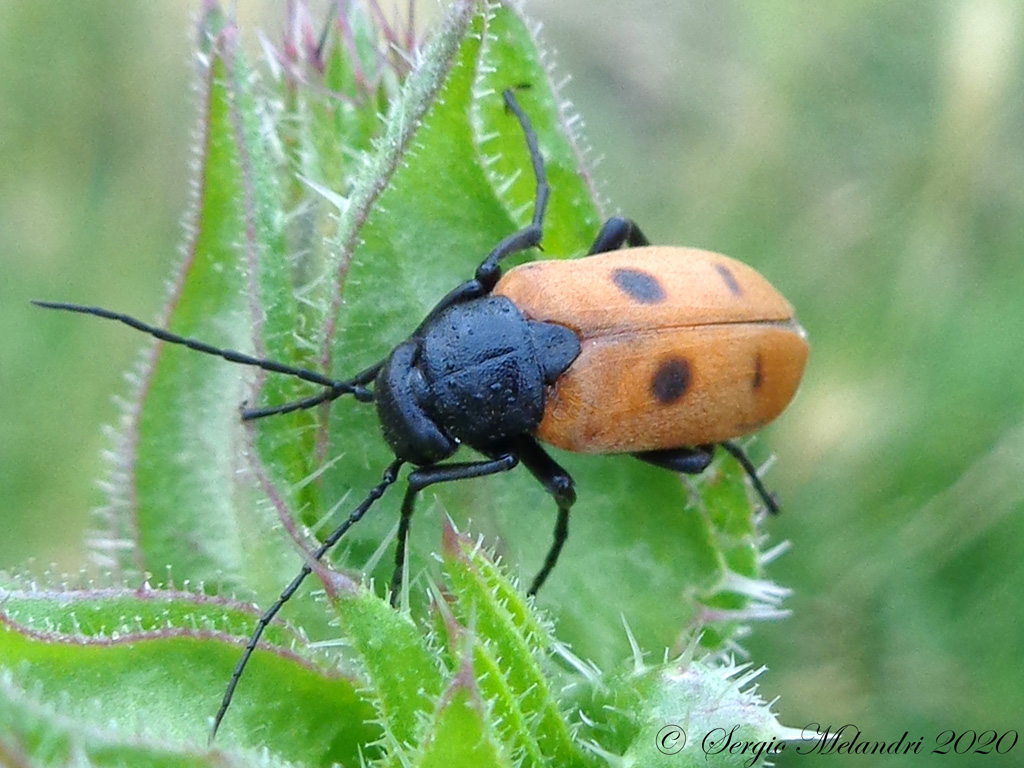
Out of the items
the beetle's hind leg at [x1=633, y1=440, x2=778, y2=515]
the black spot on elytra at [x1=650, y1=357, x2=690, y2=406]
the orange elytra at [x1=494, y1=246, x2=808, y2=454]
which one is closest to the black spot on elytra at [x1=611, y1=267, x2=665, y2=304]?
the orange elytra at [x1=494, y1=246, x2=808, y2=454]

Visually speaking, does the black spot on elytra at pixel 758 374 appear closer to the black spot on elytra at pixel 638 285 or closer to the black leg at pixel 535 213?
the black spot on elytra at pixel 638 285

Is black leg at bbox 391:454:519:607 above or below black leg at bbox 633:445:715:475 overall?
below

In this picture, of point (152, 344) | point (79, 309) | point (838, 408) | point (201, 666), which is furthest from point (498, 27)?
point (838, 408)

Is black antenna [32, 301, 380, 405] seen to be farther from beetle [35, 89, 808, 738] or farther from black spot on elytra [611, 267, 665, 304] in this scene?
black spot on elytra [611, 267, 665, 304]

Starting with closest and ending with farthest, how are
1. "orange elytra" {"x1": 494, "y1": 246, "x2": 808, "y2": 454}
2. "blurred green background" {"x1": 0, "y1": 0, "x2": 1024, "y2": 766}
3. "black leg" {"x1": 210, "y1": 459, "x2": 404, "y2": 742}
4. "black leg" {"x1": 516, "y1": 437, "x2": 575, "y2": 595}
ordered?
"black leg" {"x1": 210, "y1": 459, "x2": 404, "y2": 742} → "black leg" {"x1": 516, "y1": 437, "x2": 575, "y2": 595} → "orange elytra" {"x1": 494, "y1": 246, "x2": 808, "y2": 454} → "blurred green background" {"x1": 0, "y1": 0, "x2": 1024, "y2": 766}

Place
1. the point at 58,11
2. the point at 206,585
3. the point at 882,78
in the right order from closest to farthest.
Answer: the point at 206,585, the point at 882,78, the point at 58,11

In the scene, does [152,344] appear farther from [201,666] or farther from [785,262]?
[785,262]
